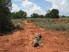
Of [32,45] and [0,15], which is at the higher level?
[0,15]

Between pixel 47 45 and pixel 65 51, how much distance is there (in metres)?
1.96

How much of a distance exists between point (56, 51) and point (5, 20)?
35.7 feet

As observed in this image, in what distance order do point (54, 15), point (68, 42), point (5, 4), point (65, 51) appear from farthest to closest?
point (54, 15) < point (5, 4) < point (68, 42) < point (65, 51)

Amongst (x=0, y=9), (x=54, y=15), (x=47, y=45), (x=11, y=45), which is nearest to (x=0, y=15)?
(x=0, y=9)

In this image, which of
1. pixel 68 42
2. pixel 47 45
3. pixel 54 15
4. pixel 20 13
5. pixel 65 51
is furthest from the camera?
pixel 20 13

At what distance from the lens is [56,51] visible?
10.6 meters

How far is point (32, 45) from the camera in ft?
40.1

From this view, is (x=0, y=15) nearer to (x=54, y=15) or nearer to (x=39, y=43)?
(x=39, y=43)

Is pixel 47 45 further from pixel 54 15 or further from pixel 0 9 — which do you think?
pixel 54 15

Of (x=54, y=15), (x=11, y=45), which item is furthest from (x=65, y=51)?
(x=54, y=15)

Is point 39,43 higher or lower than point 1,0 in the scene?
lower

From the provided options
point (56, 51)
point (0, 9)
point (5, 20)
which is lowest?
point (56, 51)

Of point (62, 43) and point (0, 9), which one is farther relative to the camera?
point (0, 9)

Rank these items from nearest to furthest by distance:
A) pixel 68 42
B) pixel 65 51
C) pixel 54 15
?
pixel 65 51 < pixel 68 42 < pixel 54 15
